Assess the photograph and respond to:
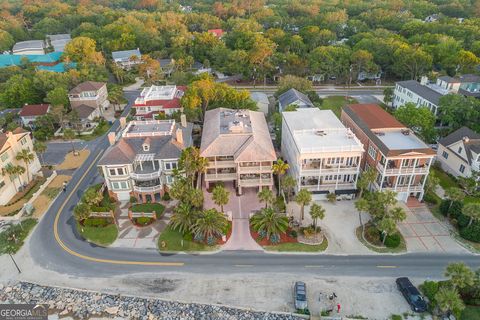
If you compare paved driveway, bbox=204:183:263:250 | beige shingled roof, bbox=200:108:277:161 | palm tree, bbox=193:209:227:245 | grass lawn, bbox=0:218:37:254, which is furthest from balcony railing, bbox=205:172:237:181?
grass lawn, bbox=0:218:37:254

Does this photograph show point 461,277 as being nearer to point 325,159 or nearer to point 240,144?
point 325,159

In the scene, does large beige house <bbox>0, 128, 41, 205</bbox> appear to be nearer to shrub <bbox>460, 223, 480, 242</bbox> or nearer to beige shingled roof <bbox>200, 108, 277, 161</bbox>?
beige shingled roof <bbox>200, 108, 277, 161</bbox>

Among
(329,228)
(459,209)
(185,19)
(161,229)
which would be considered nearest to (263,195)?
(329,228)

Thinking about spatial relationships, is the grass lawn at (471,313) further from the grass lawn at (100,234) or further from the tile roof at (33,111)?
the tile roof at (33,111)

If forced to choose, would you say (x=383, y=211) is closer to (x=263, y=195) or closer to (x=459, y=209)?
(x=459, y=209)

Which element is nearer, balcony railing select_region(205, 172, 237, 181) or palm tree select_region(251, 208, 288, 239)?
palm tree select_region(251, 208, 288, 239)

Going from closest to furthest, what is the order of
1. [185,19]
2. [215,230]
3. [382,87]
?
[215,230] → [382,87] → [185,19]
